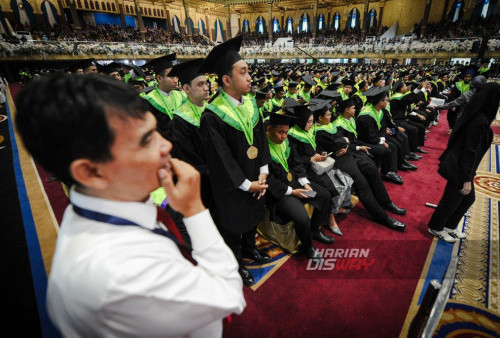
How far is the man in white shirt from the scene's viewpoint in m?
0.58

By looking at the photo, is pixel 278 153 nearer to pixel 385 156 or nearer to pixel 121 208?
pixel 121 208

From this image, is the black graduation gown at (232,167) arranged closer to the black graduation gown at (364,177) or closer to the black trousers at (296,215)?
the black trousers at (296,215)

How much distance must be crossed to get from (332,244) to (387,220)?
2.83ft

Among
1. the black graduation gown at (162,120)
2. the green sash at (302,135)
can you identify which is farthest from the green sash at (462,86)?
the black graduation gown at (162,120)

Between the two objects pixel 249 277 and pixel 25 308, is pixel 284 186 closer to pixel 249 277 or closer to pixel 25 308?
pixel 249 277

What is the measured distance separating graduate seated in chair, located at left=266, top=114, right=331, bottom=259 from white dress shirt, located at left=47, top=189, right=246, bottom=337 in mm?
1841

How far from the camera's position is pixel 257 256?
266 centimetres

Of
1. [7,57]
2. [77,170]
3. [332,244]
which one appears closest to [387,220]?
[332,244]

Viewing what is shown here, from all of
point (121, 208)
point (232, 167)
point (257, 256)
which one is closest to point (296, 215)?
point (257, 256)

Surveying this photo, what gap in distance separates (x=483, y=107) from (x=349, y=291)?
2.19 m

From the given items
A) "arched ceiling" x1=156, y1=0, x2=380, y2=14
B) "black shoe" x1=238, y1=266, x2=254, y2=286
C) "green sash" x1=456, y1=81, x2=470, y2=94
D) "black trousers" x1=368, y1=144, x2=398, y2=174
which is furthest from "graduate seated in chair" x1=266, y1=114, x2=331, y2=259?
"arched ceiling" x1=156, y1=0, x2=380, y2=14

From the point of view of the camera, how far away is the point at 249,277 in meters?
2.38

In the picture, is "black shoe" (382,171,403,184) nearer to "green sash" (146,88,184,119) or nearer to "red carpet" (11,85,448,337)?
"red carpet" (11,85,448,337)

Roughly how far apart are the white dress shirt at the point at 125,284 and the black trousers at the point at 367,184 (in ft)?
9.69
